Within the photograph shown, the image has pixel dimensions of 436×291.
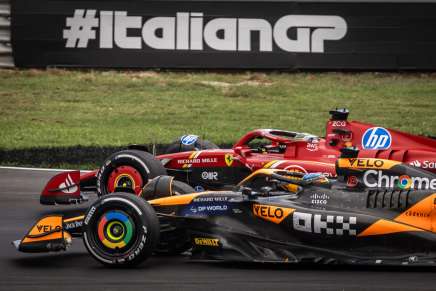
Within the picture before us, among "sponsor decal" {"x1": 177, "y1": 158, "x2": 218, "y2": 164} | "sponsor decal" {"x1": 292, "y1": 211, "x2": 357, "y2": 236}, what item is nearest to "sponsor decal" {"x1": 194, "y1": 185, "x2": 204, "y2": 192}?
"sponsor decal" {"x1": 177, "y1": 158, "x2": 218, "y2": 164}

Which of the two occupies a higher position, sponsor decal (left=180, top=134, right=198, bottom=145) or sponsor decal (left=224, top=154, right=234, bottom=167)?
sponsor decal (left=180, top=134, right=198, bottom=145)

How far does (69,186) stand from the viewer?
470 inches

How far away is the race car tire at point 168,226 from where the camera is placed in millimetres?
9305

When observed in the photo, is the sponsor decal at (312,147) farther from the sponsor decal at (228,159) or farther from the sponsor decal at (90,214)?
the sponsor decal at (90,214)

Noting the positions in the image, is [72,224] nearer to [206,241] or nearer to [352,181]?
[206,241]

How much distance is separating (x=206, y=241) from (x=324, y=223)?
107 cm

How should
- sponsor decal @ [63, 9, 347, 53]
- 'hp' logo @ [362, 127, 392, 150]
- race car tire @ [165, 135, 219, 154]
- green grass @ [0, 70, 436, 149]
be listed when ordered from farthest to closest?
sponsor decal @ [63, 9, 347, 53] → green grass @ [0, 70, 436, 149] → race car tire @ [165, 135, 219, 154] → 'hp' logo @ [362, 127, 392, 150]

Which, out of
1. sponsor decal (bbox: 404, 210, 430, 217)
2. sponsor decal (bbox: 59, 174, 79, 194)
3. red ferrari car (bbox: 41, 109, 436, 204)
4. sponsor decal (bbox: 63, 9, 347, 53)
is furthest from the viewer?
sponsor decal (bbox: 63, 9, 347, 53)

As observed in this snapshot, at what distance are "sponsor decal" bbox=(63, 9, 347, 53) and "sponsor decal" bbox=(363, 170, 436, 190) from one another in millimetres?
11600

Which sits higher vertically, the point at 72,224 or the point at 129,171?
the point at 129,171

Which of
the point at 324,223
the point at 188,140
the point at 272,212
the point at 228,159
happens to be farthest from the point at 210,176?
the point at 324,223

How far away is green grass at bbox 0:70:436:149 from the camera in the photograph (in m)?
19.2

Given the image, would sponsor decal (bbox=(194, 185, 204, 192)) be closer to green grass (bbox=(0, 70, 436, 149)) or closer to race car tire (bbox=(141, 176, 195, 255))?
race car tire (bbox=(141, 176, 195, 255))

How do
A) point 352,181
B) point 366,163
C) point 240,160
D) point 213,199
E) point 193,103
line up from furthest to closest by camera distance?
point 193,103
point 240,160
point 366,163
point 352,181
point 213,199
